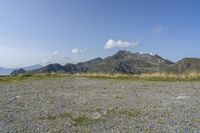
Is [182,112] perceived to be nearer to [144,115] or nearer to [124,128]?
[144,115]

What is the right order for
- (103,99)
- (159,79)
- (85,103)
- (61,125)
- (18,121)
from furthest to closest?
(159,79), (103,99), (85,103), (18,121), (61,125)

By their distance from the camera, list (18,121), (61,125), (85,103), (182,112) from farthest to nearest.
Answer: (85,103) → (182,112) → (18,121) → (61,125)

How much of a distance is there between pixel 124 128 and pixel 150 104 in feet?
16.4

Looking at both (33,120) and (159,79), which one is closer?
(33,120)

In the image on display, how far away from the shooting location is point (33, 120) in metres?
10.6

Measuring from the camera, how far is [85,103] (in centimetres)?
1415

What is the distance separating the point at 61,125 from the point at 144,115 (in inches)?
161

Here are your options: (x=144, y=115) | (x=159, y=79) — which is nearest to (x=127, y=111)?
(x=144, y=115)

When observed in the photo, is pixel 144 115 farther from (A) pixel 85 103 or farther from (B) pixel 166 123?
(A) pixel 85 103

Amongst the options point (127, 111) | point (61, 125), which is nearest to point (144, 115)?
point (127, 111)

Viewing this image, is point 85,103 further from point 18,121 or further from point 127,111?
point 18,121

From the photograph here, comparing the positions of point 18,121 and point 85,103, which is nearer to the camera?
point 18,121

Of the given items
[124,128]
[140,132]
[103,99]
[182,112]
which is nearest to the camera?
Answer: [140,132]

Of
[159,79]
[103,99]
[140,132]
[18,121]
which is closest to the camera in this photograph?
[140,132]
